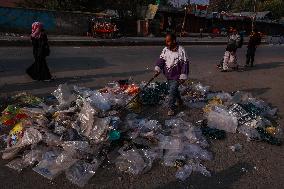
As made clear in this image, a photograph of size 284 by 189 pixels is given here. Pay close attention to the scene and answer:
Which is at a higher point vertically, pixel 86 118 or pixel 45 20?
pixel 45 20

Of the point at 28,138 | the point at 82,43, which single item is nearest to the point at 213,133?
the point at 28,138

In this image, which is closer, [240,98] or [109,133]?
[109,133]

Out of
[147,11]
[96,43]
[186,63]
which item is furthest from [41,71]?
[147,11]

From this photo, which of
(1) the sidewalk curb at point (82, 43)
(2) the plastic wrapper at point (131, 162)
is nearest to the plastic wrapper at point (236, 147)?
(2) the plastic wrapper at point (131, 162)

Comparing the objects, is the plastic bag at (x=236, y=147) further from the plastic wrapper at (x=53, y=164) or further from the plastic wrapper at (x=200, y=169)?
the plastic wrapper at (x=53, y=164)

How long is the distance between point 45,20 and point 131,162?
2098cm

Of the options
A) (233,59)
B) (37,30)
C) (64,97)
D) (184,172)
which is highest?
(37,30)

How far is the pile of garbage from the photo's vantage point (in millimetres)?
5395

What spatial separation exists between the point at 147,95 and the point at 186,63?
1.40m

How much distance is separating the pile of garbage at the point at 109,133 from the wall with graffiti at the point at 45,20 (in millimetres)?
17063

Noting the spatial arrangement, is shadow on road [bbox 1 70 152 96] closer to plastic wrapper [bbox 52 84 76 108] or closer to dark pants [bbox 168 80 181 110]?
plastic wrapper [bbox 52 84 76 108]

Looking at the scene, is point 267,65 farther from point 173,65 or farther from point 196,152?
point 196,152

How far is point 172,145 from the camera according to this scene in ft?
19.6

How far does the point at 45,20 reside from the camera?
24656 mm
